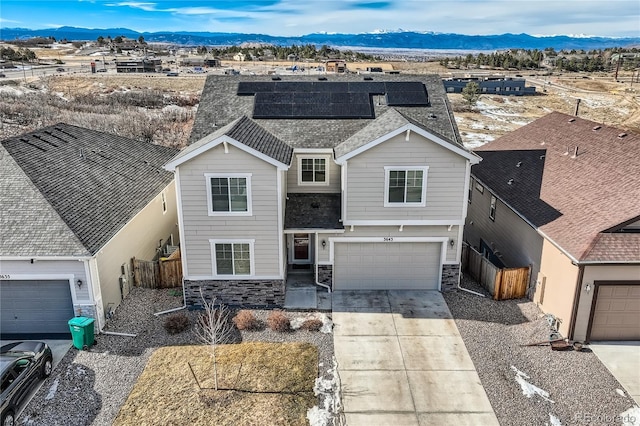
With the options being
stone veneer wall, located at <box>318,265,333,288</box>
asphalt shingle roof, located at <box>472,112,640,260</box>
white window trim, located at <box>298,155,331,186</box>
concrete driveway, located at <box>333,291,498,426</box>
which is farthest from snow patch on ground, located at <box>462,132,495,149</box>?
stone veneer wall, located at <box>318,265,333,288</box>

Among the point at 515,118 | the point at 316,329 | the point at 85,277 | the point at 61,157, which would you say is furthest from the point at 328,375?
the point at 515,118

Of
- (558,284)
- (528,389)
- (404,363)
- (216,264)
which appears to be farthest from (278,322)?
(558,284)

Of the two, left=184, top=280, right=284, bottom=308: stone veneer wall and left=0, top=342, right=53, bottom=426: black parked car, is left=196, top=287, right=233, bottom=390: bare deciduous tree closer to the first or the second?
left=184, top=280, right=284, bottom=308: stone veneer wall

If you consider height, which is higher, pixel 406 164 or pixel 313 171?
pixel 406 164

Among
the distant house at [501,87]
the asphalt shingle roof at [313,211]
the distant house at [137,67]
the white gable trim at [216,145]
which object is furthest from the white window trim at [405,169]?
the distant house at [137,67]

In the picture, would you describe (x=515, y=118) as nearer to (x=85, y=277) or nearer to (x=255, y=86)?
(x=255, y=86)

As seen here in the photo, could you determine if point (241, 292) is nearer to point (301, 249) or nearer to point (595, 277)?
point (301, 249)

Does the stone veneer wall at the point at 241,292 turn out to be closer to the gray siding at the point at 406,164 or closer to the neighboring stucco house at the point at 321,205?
the neighboring stucco house at the point at 321,205
